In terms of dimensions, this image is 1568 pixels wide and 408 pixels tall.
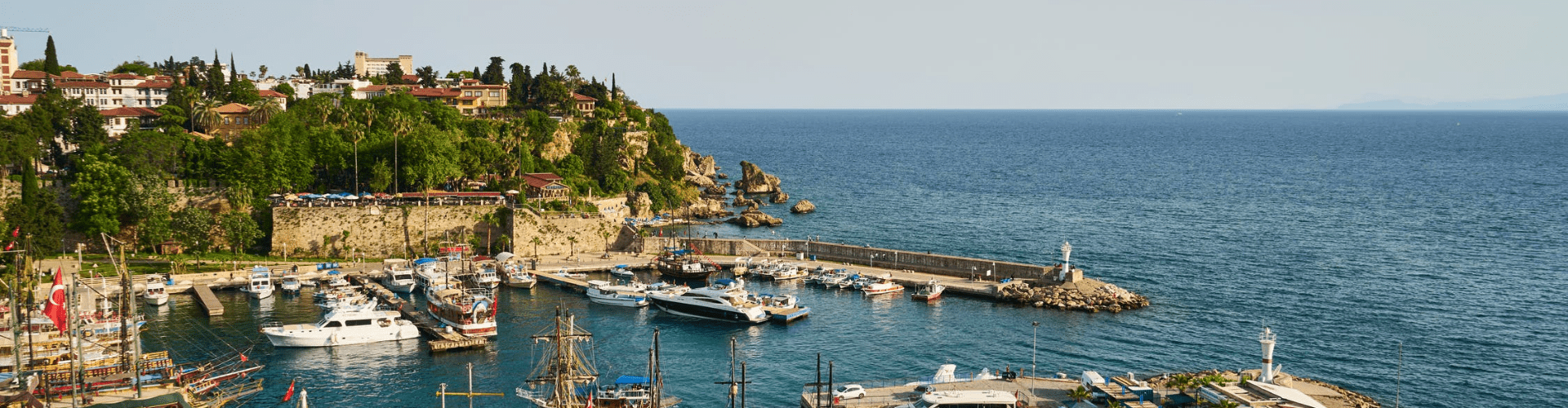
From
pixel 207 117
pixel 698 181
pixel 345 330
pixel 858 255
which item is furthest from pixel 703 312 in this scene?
pixel 698 181

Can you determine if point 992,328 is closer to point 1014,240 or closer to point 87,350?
point 1014,240

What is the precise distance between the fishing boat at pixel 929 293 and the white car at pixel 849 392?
24244 mm

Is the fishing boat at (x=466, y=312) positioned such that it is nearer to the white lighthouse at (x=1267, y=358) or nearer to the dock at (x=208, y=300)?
the dock at (x=208, y=300)

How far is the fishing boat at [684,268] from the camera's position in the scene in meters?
79.2

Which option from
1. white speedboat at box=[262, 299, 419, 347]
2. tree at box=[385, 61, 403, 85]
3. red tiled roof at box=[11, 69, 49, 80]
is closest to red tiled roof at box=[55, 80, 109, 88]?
red tiled roof at box=[11, 69, 49, 80]

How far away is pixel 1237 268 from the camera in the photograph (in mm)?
84438

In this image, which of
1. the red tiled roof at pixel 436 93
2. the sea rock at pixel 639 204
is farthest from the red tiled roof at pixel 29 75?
the sea rock at pixel 639 204

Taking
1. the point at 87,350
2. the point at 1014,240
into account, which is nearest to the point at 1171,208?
the point at 1014,240

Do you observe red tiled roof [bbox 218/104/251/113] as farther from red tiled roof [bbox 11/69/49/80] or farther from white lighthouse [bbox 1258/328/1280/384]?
white lighthouse [bbox 1258/328/1280/384]

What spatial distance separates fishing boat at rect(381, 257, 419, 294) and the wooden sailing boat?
23259 mm

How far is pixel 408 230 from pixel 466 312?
23.2 meters

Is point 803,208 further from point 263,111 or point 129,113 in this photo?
point 129,113

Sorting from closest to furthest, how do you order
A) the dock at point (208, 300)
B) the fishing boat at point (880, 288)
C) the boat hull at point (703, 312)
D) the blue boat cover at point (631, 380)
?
1. the blue boat cover at point (631, 380)
2. the dock at point (208, 300)
3. the boat hull at point (703, 312)
4. the fishing boat at point (880, 288)

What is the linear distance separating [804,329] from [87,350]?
36533mm
